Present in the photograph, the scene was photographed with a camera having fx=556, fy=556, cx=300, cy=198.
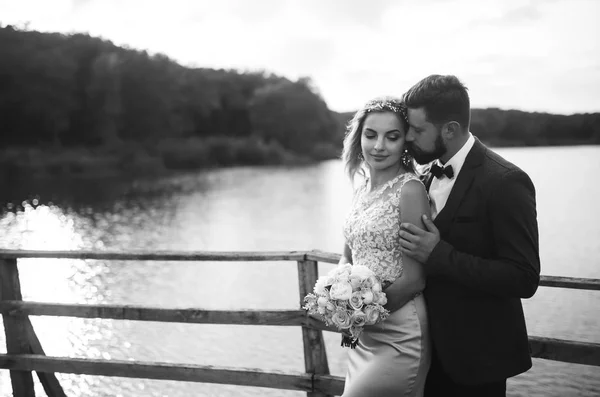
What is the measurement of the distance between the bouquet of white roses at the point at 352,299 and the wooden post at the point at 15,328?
2.68 metres

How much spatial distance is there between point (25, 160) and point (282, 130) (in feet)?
138

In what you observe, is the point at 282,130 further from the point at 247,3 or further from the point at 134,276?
the point at 134,276

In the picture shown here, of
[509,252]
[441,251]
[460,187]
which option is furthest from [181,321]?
[509,252]

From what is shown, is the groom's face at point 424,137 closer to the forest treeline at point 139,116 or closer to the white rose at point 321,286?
the white rose at point 321,286

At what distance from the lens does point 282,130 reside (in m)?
81.6

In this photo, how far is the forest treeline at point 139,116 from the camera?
4777cm

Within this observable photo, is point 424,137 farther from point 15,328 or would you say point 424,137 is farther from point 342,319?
point 15,328

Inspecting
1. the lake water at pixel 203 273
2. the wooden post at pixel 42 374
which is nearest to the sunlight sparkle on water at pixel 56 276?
the lake water at pixel 203 273

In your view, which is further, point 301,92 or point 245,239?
point 301,92

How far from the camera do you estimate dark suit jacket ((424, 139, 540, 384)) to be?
2230mm

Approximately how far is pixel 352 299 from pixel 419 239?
0.39 meters

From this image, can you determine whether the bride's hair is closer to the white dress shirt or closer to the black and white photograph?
the black and white photograph

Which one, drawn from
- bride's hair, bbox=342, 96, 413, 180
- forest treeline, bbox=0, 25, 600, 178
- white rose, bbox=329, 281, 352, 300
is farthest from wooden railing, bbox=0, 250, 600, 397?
forest treeline, bbox=0, 25, 600, 178

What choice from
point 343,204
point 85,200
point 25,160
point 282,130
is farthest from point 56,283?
point 282,130
